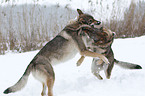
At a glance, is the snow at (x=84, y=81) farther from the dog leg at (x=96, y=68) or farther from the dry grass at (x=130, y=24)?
the dry grass at (x=130, y=24)

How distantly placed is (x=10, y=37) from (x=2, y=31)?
0.44 m

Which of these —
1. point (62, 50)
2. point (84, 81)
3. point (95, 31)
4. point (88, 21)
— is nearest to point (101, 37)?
point (95, 31)

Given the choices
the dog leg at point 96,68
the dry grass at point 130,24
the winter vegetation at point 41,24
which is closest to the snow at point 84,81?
the dog leg at point 96,68

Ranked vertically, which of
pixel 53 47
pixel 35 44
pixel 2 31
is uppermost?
pixel 53 47

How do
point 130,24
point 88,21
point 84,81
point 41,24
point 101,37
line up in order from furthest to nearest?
point 130,24
point 41,24
point 84,81
point 101,37
point 88,21

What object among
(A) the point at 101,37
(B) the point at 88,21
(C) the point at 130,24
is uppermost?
(B) the point at 88,21

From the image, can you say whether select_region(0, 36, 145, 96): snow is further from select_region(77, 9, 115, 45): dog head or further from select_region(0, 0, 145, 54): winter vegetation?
select_region(0, 0, 145, 54): winter vegetation

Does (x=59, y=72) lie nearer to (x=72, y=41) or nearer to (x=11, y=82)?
(x=11, y=82)

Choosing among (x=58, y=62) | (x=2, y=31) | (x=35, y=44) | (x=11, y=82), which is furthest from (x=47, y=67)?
(x=2, y=31)

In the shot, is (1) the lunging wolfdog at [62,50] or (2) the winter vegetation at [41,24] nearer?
(1) the lunging wolfdog at [62,50]

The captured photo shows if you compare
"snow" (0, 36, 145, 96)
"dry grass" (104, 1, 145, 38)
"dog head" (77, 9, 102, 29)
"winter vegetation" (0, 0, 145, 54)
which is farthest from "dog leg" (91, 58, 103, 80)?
"dry grass" (104, 1, 145, 38)

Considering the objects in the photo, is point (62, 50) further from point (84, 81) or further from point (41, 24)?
point (41, 24)

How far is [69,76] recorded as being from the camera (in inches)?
132

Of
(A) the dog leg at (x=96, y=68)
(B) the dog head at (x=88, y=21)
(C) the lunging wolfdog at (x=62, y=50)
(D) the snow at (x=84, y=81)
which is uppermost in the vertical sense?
(B) the dog head at (x=88, y=21)
